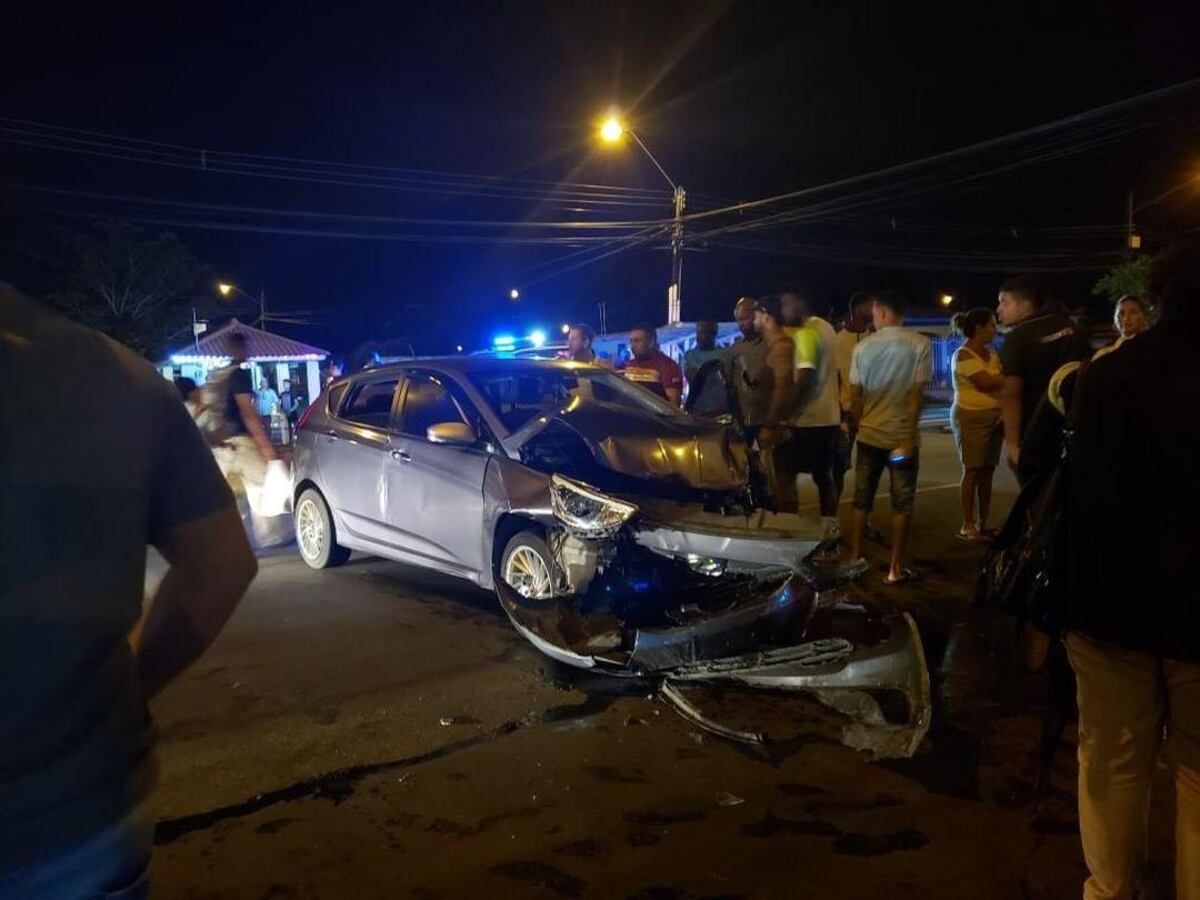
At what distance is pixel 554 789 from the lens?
11.9 ft

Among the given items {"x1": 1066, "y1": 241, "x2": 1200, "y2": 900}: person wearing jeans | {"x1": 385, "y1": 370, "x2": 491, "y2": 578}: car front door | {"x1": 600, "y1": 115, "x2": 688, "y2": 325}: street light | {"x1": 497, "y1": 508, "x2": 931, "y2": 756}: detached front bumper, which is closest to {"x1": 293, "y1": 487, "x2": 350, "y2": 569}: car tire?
{"x1": 385, "y1": 370, "x2": 491, "y2": 578}: car front door

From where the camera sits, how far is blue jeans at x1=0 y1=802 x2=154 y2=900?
1189 mm

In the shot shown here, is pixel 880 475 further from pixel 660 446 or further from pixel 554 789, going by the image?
pixel 554 789

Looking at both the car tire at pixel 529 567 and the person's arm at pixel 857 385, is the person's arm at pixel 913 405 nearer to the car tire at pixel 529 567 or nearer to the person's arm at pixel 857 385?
the person's arm at pixel 857 385

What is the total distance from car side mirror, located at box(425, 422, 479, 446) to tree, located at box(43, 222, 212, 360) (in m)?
22.5

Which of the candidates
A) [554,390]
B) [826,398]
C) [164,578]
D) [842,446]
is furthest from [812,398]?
[164,578]

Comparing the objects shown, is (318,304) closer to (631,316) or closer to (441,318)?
(441,318)

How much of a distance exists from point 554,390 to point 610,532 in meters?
1.94

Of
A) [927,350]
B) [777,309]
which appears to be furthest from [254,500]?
[927,350]

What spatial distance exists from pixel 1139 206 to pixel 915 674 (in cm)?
3076

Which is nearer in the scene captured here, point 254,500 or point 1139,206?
point 254,500

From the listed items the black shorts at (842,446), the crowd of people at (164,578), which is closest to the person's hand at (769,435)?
the black shorts at (842,446)

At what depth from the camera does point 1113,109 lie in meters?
11.8

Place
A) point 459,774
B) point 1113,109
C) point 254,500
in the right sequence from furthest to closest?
point 1113,109
point 254,500
point 459,774
